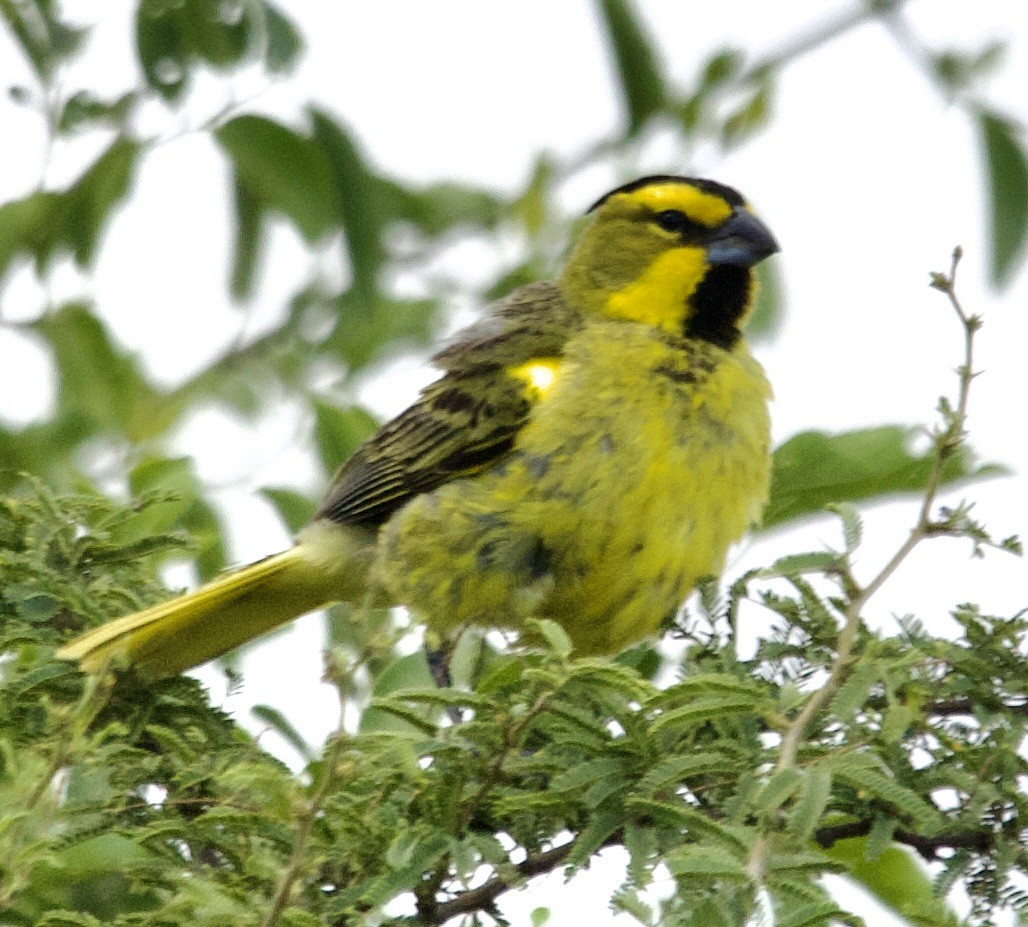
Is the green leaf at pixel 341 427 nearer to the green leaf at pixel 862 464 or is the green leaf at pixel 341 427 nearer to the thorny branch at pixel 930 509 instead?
the green leaf at pixel 862 464

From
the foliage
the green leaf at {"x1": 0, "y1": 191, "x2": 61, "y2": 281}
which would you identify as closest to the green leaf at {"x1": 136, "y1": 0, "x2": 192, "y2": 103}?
the foliage

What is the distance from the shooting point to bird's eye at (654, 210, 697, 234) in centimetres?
465

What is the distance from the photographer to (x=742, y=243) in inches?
179

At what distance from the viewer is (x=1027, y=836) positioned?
8.86ft

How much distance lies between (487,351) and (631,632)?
83cm

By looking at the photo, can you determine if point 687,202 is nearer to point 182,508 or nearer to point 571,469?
point 571,469

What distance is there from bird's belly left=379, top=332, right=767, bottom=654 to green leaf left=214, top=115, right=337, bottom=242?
70cm

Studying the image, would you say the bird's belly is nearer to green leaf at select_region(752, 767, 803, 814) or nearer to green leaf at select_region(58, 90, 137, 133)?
green leaf at select_region(58, 90, 137, 133)

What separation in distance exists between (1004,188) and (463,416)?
4.34ft

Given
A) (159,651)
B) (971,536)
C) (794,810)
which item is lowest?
(794,810)

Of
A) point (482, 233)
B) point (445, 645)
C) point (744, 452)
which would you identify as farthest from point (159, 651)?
point (482, 233)

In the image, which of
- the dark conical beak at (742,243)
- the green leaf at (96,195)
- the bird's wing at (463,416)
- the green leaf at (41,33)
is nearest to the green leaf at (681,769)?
the bird's wing at (463,416)

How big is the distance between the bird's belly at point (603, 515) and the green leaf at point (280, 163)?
2.30 feet

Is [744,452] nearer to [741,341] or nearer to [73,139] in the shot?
[741,341]
